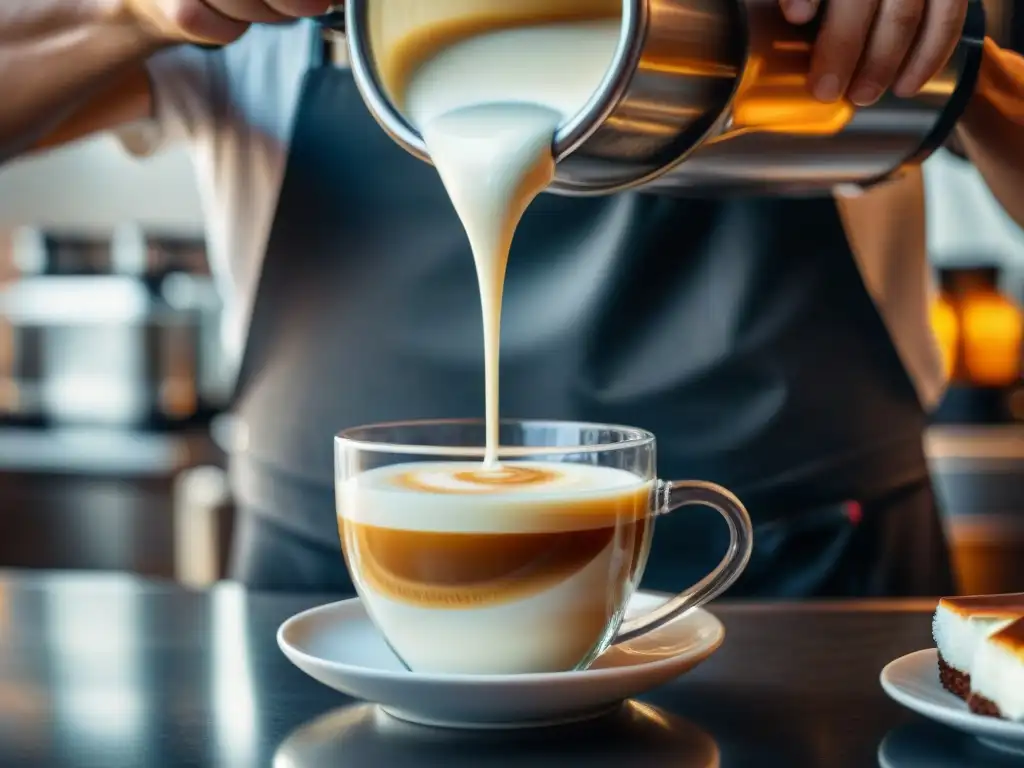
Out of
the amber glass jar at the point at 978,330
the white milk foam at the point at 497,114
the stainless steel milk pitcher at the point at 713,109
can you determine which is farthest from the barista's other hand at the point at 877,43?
the amber glass jar at the point at 978,330

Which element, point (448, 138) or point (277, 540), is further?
point (277, 540)

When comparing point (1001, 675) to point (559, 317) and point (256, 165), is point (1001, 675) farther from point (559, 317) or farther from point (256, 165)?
point (256, 165)

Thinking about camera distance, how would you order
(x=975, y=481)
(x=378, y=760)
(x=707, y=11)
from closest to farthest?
(x=378, y=760), (x=707, y=11), (x=975, y=481)

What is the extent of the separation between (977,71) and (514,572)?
0.49 m

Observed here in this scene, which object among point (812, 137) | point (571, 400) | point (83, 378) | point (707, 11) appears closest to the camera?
point (707, 11)

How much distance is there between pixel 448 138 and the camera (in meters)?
0.81

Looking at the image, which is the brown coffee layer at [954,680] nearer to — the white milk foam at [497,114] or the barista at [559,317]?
the white milk foam at [497,114]

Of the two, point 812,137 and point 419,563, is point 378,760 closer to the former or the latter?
point 419,563

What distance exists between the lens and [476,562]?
704 millimetres

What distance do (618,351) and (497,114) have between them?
45cm

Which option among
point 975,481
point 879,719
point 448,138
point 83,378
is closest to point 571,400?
point 448,138

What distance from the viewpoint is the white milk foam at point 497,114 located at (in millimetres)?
792

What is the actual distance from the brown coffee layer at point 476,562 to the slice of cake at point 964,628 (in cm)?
18

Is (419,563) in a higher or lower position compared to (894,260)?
lower
